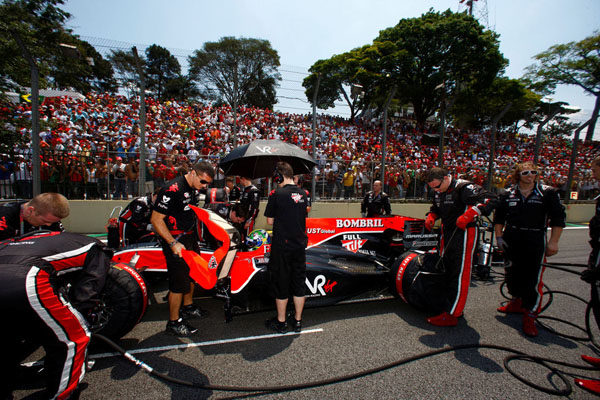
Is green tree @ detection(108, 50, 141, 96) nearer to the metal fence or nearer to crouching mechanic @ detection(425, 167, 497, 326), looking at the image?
the metal fence

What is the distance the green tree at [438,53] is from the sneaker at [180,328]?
27.1 meters

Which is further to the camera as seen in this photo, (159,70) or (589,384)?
(159,70)

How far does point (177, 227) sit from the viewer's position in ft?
10.2

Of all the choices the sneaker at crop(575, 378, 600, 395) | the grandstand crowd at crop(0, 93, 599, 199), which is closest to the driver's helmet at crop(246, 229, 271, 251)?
the grandstand crowd at crop(0, 93, 599, 199)

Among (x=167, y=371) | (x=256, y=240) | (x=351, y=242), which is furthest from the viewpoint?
(x=256, y=240)

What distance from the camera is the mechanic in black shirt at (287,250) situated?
10.1ft

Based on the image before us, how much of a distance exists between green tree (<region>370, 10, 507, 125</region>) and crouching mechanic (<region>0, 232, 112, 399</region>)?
91.1ft

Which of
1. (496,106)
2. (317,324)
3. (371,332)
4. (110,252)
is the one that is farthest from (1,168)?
(496,106)

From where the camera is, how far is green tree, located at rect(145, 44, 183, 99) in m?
45.7

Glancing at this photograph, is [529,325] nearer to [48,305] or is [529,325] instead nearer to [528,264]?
[528,264]

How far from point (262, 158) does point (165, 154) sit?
4.00 meters

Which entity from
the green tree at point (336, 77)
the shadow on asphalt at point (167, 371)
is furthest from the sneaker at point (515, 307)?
the green tree at point (336, 77)

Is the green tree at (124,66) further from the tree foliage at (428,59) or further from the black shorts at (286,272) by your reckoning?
the black shorts at (286,272)

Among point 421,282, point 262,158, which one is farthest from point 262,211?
point 421,282
